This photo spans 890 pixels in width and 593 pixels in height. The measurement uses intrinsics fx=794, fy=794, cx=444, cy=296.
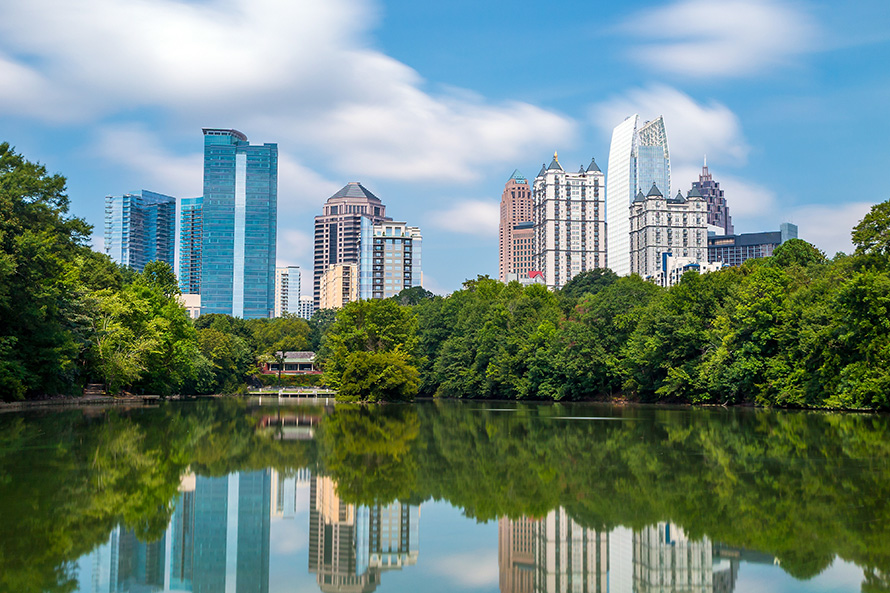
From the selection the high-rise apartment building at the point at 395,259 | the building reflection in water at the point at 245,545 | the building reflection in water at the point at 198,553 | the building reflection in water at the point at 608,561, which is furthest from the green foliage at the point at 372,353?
the high-rise apartment building at the point at 395,259

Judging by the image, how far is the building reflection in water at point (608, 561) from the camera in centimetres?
640

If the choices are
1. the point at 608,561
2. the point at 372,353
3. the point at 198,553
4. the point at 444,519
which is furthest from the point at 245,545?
the point at 372,353

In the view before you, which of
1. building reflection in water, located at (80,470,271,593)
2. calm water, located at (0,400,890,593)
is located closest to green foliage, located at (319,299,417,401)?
calm water, located at (0,400,890,593)

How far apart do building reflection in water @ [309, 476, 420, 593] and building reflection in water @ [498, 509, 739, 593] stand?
0.98 meters

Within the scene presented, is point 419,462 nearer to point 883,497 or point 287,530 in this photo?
point 287,530

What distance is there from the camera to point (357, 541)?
25.9 ft

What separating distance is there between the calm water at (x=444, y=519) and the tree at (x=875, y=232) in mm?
21664

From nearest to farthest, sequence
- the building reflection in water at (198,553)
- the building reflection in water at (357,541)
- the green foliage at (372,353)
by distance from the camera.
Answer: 1. the building reflection in water at (198,553)
2. the building reflection in water at (357,541)
3. the green foliage at (372,353)

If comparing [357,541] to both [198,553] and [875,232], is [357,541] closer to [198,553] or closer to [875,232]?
[198,553]

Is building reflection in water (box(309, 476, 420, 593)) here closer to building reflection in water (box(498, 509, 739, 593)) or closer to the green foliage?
building reflection in water (box(498, 509, 739, 593))

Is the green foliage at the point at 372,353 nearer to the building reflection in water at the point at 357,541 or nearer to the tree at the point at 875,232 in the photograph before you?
the tree at the point at 875,232

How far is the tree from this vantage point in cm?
3459

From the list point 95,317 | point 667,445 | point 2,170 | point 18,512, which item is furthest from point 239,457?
point 2,170

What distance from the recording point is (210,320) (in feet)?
322
